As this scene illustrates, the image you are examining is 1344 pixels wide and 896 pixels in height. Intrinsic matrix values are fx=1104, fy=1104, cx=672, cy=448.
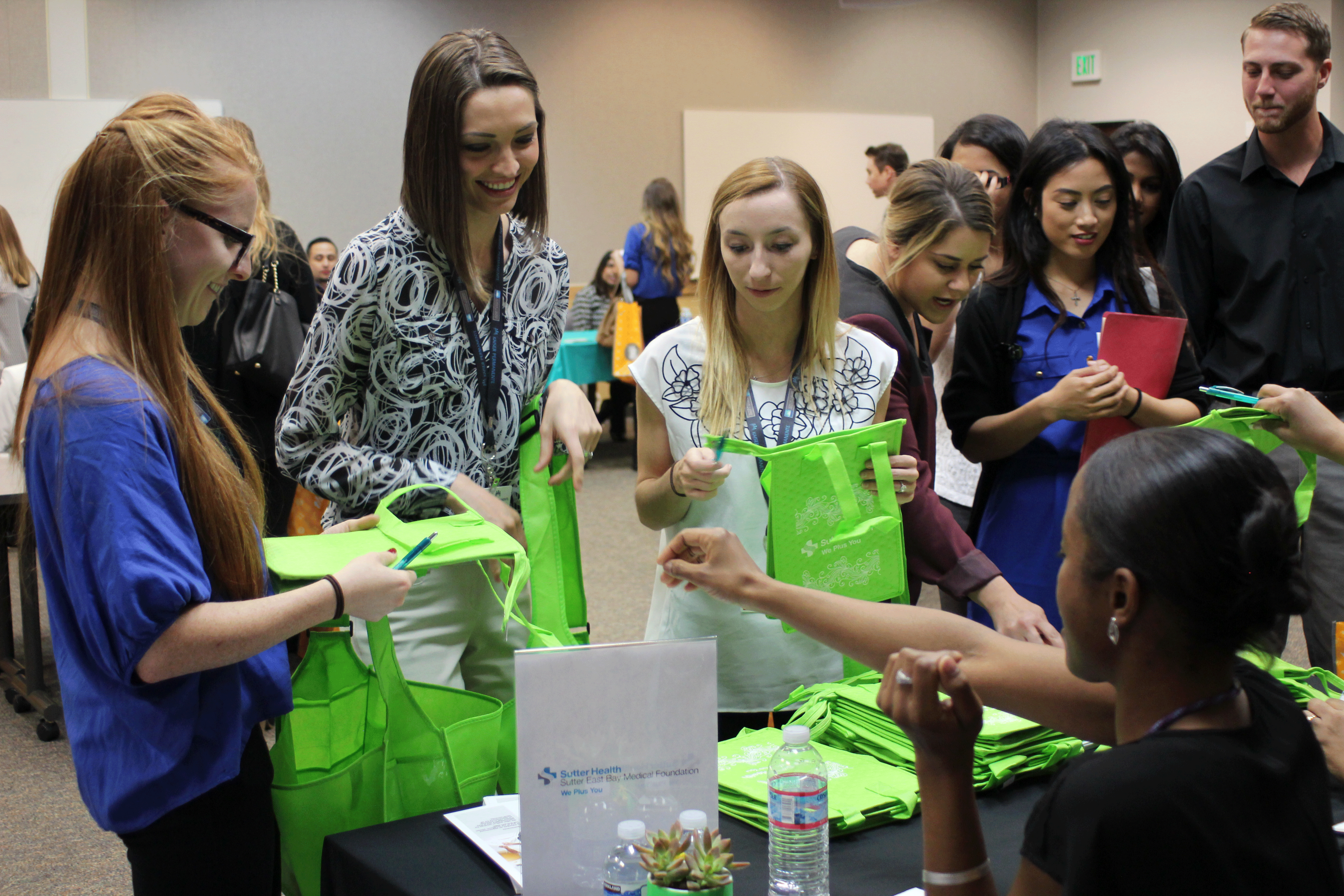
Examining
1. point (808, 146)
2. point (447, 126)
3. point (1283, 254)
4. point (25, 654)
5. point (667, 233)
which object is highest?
point (808, 146)

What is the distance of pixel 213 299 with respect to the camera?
4.47 feet

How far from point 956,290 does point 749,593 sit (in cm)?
101

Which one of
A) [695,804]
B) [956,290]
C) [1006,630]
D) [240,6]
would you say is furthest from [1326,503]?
[240,6]

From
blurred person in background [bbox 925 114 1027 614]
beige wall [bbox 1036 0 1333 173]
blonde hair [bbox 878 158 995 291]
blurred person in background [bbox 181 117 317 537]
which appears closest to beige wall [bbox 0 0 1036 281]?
beige wall [bbox 1036 0 1333 173]

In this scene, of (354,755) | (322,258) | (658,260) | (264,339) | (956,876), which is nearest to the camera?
(956,876)

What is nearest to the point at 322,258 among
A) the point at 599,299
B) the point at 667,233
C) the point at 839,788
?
the point at 599,299

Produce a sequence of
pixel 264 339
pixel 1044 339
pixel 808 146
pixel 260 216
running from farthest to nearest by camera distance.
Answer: pixel 808 146, pixel 264 339, pixel 260 216, pixel 1044 339

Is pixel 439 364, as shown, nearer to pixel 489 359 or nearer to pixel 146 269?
pixel 489 359

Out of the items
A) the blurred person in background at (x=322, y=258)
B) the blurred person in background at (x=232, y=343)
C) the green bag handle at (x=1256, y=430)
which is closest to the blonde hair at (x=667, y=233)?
the blurred person in background at (x=322, y=258)

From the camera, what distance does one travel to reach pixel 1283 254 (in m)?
2.77

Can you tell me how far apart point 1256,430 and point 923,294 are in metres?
0.66

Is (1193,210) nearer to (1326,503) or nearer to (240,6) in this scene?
(1326,503)

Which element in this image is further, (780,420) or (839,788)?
(780,420)

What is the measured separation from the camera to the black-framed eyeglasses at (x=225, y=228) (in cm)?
127
